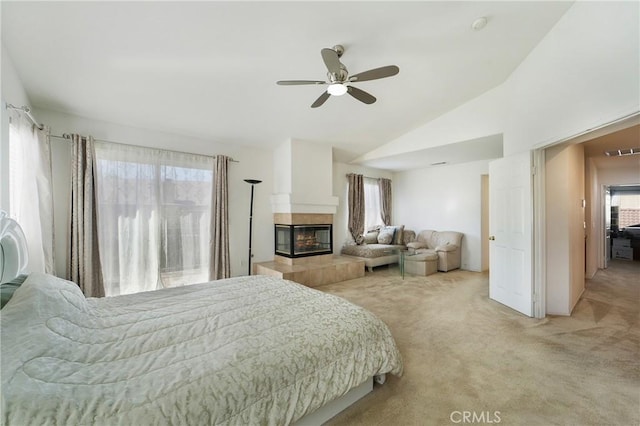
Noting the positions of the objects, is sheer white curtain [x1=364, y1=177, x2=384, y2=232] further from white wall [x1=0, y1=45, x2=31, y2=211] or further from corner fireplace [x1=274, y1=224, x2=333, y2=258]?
white wall [x1=0, y1=45, x2=31, y2=211]

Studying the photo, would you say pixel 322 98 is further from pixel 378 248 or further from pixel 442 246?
pixel 442 246

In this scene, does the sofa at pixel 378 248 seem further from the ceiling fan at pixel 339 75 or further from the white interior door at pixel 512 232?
the ceiling fan at pixel 339 75

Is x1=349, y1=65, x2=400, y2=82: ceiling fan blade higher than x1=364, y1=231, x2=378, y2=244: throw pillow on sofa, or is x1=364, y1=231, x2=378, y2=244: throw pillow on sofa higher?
x1=349, y1=65, x2=400, y2=82: ceiling fan blade

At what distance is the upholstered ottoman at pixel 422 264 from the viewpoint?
4953 millimetres

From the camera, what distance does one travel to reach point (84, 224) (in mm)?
3086

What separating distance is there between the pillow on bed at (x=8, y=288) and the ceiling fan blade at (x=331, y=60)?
2339mm

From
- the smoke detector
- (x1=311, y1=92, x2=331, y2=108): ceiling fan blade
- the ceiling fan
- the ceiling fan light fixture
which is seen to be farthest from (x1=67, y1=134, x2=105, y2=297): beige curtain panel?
the smoke detector

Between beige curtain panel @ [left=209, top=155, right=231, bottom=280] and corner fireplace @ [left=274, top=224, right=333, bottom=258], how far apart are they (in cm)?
102

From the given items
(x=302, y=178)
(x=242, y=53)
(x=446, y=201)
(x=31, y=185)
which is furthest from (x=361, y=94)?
(x=446, y=201)

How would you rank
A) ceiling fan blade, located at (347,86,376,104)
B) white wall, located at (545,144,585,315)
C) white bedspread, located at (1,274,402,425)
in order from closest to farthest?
white bedspread, located at (1,274,402,425), ceiling fan blade, located at (347,86,376,104), white wall, located at (545,144,585,315)

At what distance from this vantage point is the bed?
35.5 inches

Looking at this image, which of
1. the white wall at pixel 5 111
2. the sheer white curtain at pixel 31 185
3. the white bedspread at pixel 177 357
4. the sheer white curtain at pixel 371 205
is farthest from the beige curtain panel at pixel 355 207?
the white wall at pixel 5 111

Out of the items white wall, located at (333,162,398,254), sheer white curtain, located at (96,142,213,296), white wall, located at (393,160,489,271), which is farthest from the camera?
white wall, located at (333,162,398,254)

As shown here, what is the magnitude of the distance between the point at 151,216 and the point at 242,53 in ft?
8.50
